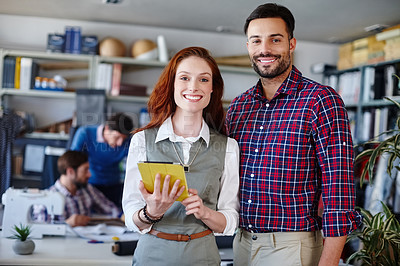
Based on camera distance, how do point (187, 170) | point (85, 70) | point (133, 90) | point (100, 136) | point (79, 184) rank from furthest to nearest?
point (85, 70), point (133, 90), point (100, 136), point (79, 184), point (187, 170)

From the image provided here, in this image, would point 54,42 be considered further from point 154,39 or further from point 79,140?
point 79,140

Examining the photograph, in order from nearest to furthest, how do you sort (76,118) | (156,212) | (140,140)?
(156,212) < (140,140) < (76,118)

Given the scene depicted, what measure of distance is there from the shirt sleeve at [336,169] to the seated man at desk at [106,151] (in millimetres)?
2442

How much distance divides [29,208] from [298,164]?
1.55 meters

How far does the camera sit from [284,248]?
61.7 inches

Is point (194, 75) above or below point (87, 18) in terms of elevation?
below

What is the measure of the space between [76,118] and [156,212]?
3642mm

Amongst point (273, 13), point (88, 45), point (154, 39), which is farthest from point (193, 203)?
point (154, 39)

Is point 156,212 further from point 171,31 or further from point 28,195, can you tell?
point 171,31

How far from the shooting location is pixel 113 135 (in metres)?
3.72

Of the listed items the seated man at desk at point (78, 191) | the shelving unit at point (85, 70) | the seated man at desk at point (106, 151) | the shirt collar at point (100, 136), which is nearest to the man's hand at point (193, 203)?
the seated man at desk at point (78, 191)

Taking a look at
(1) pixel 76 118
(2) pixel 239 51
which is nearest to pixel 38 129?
(1) pixel 76 118

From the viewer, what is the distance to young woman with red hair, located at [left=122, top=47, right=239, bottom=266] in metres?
1.49

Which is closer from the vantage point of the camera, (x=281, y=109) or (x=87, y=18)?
(x=281, y=109)
